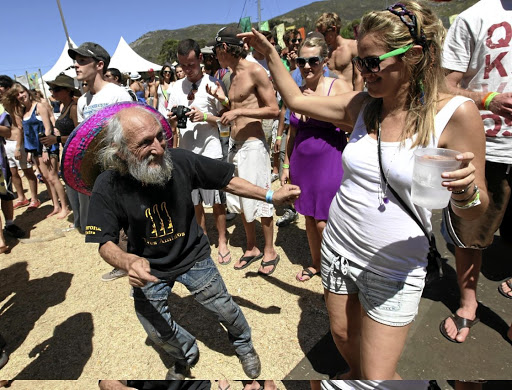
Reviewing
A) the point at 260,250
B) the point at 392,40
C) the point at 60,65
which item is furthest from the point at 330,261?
the point at 60,65

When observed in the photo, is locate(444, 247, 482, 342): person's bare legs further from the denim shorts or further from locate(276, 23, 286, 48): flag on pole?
locate(276, 23, 286, 48): flag on pole

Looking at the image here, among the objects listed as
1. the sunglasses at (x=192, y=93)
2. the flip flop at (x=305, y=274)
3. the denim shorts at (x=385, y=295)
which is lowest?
the flip flop at (x=305, y=274)

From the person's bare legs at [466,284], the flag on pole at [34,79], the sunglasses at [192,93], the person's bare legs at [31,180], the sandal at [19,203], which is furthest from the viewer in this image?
the flag on pole at [34,79]

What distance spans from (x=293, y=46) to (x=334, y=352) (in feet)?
23.0

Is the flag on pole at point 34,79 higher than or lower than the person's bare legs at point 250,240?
higher

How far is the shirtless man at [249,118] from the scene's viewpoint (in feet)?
11.6

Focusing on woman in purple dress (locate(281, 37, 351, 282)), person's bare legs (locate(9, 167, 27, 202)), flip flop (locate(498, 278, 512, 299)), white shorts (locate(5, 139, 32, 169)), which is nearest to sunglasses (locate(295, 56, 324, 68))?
woman in purple dress (locate(281, 37, 351, 282))

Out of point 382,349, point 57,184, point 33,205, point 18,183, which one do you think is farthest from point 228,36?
point 18,183

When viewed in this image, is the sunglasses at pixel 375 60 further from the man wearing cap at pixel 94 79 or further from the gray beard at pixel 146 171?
the man wearing cap at pixel 94 79

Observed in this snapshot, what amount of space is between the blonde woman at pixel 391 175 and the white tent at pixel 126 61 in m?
21.5

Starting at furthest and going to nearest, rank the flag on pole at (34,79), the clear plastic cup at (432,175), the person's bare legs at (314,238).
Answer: the flag on pole at (34,79), the person's bare legs at (314,238), the clear plastic cup at (432,175)

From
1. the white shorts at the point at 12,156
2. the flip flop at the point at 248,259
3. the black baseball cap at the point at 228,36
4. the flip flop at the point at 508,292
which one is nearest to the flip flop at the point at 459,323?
the flip flop at the point at 508,292

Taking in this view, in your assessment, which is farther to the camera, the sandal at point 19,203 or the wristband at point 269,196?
the sandal at point 19,203

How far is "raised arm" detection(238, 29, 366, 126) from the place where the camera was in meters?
1.86
